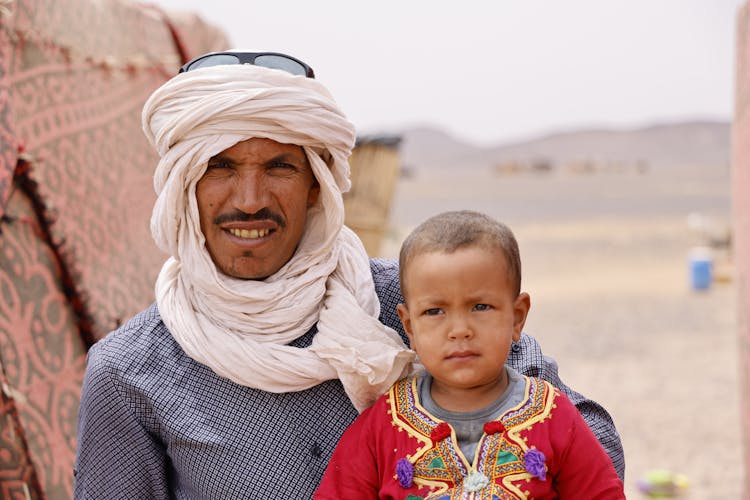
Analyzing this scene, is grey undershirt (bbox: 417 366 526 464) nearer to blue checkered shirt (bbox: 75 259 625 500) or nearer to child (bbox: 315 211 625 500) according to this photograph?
child (bbox: 315 211 625 500)

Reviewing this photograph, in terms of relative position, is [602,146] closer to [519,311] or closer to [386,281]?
[386,281]

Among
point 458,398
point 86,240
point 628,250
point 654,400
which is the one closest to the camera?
point 458,398

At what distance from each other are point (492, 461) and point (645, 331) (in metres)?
9.43

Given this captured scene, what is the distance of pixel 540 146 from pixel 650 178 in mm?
84421

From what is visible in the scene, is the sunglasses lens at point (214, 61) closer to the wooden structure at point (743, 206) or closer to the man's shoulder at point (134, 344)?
the man's shoulder at point (134, 344)

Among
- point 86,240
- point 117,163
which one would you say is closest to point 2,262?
point 86,240

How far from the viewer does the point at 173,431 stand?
2180 mm

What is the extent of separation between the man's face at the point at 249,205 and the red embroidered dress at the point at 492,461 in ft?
1.80

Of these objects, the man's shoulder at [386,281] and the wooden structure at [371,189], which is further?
the wooden structure at [371,189]

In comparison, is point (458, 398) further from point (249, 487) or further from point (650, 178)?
point (650, 178)

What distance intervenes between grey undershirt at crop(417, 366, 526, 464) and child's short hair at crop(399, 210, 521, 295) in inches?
8.8

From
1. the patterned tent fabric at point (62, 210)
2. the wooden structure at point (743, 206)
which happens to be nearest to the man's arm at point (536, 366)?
the patterned tent fabric at point (62, 210)

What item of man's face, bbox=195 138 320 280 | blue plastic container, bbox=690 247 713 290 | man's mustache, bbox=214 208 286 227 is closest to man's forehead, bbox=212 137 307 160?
man's face, bbox=195 138 320 280

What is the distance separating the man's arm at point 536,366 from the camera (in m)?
2.26
